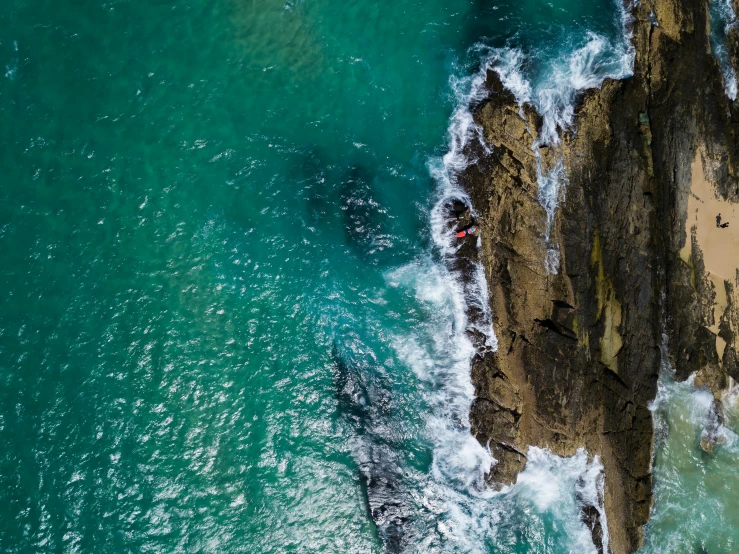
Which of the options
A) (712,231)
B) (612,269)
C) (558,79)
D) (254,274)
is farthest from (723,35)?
(254,274)

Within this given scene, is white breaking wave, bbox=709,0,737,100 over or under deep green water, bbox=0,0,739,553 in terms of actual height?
over

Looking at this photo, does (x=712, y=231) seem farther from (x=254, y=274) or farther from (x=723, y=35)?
(x=254, y=274)

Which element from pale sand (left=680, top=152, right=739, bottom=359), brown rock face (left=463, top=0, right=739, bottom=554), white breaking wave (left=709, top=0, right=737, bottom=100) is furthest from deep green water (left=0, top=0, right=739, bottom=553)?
pale sand (left=680, top=152, right=739, bottom=359)

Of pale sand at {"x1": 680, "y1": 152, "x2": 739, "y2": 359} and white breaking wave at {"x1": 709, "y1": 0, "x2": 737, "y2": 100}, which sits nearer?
pale sand at {"x1": 680, "y1": 152, "x2": 739, "y2": 359}

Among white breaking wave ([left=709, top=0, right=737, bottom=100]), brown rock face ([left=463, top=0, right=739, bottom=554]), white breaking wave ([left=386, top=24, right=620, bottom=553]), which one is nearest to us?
brown rock face ([left=463, top=0, right=739, bottom=554])

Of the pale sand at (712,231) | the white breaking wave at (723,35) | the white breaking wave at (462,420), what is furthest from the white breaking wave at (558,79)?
the pale sand at (712,231)

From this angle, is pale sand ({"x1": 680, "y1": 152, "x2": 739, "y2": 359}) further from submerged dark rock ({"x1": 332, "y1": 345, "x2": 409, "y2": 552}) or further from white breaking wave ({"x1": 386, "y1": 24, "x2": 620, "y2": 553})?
submerged dark rock ({"x1": 332, "y1": 345, "x2": 409, "y2": 552})
